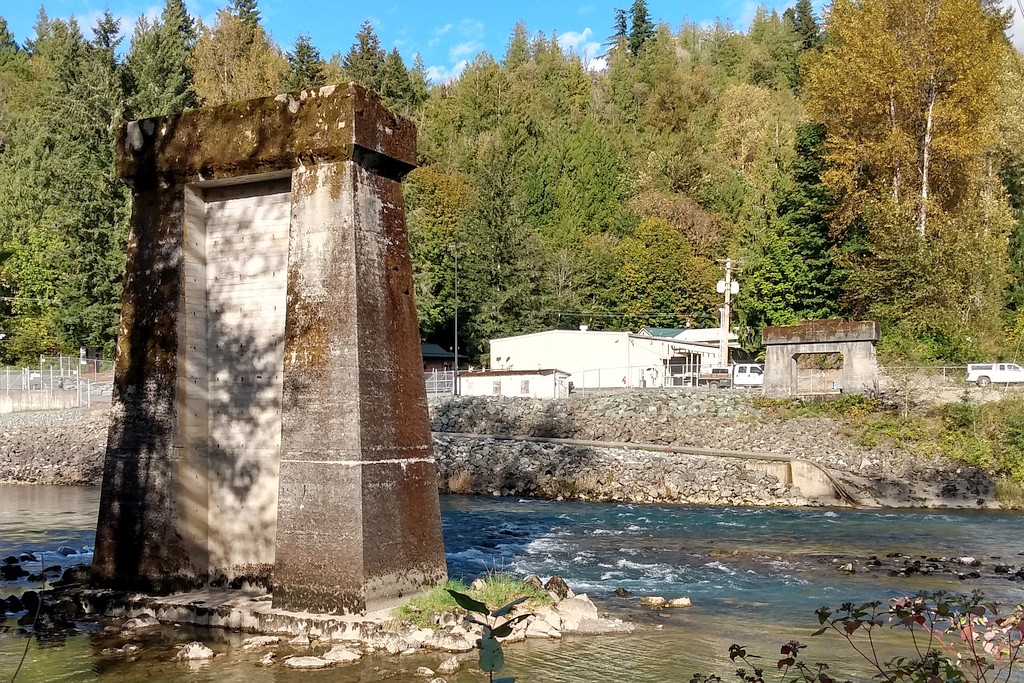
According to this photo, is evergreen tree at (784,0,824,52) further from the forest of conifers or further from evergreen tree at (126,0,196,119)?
evergreen tree at (126,0,196,119)

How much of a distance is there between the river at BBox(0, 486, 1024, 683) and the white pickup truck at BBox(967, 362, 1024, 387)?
13427 millimetres

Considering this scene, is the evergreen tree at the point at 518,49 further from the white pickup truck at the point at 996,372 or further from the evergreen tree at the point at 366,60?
the white pickup truck at the point at 996,372

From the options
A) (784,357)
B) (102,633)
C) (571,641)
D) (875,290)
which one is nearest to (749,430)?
(784,357)

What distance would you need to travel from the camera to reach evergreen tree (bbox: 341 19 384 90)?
8162 centimetres

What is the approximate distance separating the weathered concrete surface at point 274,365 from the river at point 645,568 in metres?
1.26

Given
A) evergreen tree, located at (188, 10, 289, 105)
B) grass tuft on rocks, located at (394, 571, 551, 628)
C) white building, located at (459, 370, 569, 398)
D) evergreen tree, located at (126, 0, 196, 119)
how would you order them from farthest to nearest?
evergreen tree, located at (188, 10, 289, 105), evergreen tree, located at (126, 0, 196, 119), white building, located at (459, 370, 569, 398), grass tuft on rocks, located at (394, 571, 551, 628)

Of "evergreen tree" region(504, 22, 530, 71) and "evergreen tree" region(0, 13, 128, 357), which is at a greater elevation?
"evergreen tree" region(504, 22, 530, 71)

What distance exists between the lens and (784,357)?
37062 millimetres

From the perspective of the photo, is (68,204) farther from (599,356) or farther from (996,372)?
(996,372)

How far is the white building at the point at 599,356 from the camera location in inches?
2148

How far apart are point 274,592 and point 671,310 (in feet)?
223

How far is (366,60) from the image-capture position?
3280 inches

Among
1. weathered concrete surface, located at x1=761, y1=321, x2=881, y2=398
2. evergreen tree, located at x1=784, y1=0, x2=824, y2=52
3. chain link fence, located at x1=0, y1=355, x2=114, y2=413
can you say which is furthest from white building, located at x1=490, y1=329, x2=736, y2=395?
evergreen tree, located at x1=784, y1=0, x2=824, y2=52

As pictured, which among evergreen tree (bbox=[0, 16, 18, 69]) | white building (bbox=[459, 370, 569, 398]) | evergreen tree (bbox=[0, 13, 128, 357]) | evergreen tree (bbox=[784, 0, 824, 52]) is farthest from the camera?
evergreen tree (bbox=[784, 0, 824, 52])
